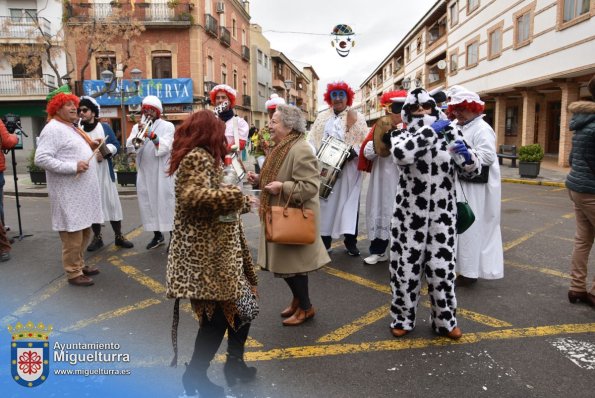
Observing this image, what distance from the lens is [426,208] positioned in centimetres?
337

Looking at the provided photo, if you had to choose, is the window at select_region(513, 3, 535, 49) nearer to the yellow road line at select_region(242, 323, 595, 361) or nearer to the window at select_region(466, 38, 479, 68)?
the window at select_region(466, 38, 479, 68)

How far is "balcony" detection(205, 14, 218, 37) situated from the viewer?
27.8 m

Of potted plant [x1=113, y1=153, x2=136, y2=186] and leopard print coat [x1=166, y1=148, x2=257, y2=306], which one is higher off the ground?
leopard print coat [x1=166, y1=148, x2=257, y2=306]

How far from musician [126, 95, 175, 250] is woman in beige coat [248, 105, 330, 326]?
2710mm

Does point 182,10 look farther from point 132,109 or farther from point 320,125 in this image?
point 320,125

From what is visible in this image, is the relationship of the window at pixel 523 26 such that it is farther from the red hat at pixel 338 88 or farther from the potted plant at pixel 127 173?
the red hat at pixel 338 88

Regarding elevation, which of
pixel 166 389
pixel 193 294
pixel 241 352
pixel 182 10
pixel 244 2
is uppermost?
pixel 244 2

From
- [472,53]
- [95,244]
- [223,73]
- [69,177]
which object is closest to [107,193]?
[95,244]

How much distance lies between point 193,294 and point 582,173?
11.5 ft

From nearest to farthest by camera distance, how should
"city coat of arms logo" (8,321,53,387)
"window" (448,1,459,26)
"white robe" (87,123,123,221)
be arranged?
"city coat of arms logo" (8,321,53,387) → "white robe" (87,123,123,221) → "window" (448,1,459,26)

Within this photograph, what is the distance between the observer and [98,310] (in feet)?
13.7

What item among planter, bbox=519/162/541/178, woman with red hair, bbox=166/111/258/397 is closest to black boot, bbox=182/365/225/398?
woman with red hair, bbox=166/111/258/397

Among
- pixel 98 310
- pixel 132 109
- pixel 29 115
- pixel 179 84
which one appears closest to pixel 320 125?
pixel 98 310

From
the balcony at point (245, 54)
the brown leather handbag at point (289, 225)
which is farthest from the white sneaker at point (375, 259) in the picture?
the balcony at point (245, 54)
